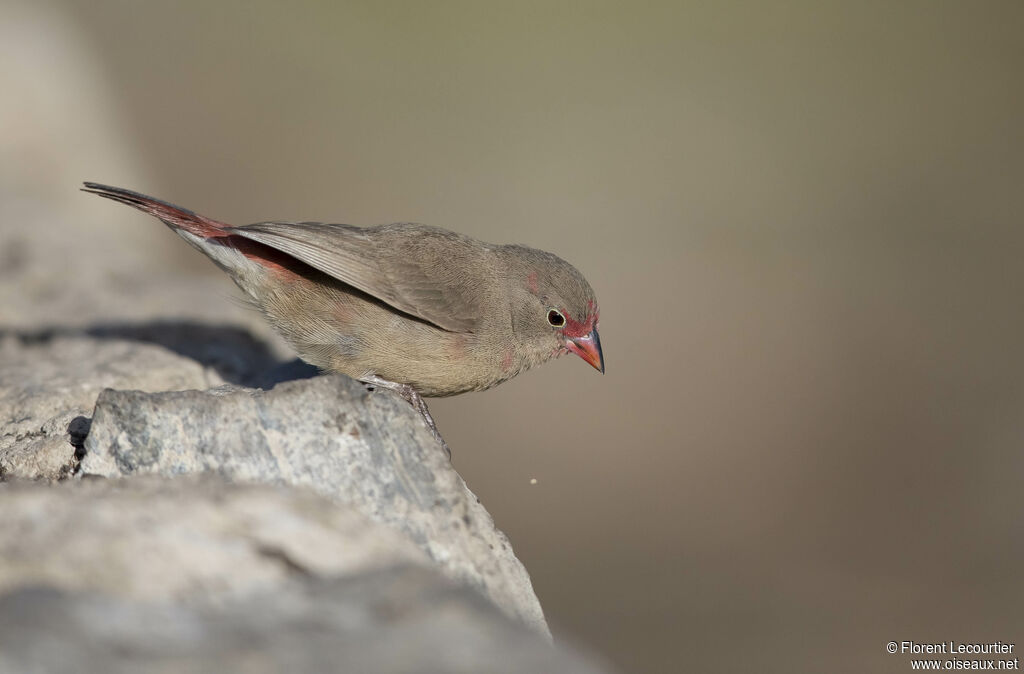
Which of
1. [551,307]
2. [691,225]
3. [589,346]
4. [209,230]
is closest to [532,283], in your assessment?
[551,307]

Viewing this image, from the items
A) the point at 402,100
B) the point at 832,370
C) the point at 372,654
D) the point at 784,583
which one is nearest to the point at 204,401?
the point at 372,654

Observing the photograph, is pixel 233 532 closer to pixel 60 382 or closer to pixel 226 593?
pixel 226 593

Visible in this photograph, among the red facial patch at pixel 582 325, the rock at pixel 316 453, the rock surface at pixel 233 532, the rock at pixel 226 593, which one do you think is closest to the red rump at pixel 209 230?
the rock surface at pixel 233 532

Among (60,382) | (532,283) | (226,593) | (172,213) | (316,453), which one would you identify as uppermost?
(172,213)

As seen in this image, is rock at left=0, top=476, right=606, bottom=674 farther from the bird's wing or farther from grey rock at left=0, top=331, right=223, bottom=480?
the bird's wing

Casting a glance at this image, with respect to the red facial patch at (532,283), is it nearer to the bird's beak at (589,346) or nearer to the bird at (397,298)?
the bird at (397,298)

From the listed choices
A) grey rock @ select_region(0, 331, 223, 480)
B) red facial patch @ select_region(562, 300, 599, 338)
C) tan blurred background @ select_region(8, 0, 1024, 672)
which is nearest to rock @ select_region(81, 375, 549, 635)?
grey rock @ select_region(0, 331, 223, 480)
